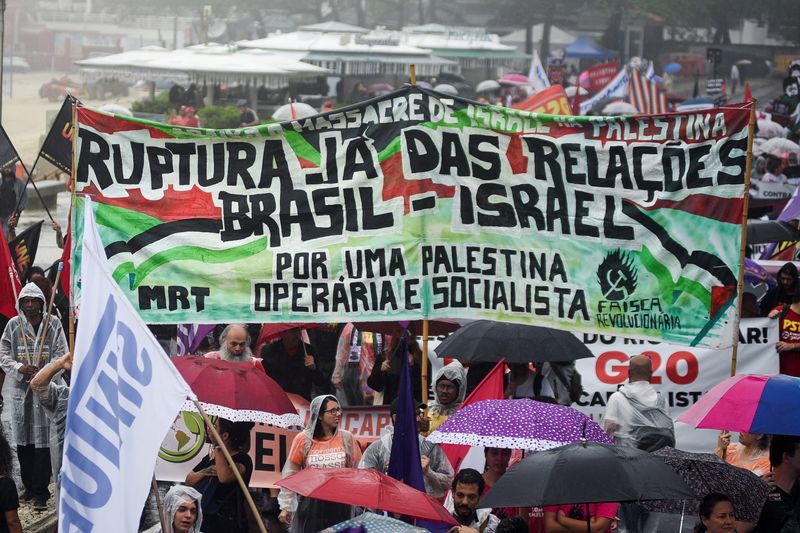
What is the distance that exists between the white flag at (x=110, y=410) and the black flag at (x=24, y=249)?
5795mm

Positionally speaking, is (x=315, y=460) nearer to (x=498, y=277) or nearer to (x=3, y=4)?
(x=498, y=277)

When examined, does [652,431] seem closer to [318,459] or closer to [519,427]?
[519,427]

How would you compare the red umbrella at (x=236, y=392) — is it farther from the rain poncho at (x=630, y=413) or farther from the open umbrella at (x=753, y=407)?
the open umbrella at (x=753, y=407)

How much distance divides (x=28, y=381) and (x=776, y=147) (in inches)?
600

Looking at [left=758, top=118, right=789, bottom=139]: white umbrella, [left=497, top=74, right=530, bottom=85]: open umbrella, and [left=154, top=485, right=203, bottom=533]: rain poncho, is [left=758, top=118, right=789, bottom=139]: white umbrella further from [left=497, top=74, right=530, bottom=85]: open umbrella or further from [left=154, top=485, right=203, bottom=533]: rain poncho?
[left=497, top=74, right=530, bottom=85]: open umbrella

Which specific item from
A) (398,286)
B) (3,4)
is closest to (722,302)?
(398,286)

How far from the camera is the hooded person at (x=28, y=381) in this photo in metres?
9.32

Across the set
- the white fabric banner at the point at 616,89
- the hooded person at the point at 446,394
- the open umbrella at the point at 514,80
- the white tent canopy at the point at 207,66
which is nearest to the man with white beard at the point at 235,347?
the hooded person at the point at 446,394

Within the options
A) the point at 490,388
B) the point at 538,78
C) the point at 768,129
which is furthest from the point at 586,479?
the point at 538,78

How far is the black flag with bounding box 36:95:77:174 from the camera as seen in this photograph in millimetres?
11539

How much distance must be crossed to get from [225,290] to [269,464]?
129 centimetres

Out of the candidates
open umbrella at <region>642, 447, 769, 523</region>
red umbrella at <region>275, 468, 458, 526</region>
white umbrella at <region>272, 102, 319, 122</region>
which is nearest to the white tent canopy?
white umbrella at <region>272, 102, 319, 122</region>

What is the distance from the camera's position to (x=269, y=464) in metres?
8.52

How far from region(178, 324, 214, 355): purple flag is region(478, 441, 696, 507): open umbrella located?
4.34 m
